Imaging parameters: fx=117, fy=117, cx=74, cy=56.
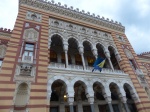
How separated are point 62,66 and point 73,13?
348 inches

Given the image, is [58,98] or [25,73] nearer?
[25,73]

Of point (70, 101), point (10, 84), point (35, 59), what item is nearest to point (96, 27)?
point (35, 59)

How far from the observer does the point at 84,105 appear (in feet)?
44.9


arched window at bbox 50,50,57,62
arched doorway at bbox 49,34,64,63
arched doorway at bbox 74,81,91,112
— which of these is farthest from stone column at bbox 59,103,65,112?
arched window at bbox 50,50,57,62

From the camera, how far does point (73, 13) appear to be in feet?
55.2

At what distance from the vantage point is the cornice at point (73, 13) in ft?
49.1

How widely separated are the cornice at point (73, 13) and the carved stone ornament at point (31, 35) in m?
4.20

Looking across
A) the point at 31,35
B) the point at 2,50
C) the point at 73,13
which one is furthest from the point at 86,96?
the point at 73,13

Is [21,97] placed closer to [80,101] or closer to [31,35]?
[31,35]

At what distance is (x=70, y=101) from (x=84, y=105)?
451 centimetres

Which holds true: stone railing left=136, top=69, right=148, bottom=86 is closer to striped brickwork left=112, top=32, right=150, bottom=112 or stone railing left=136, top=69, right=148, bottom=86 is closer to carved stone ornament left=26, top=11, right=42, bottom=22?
striped brickwork left=112, top=32, right=150, bottom=112

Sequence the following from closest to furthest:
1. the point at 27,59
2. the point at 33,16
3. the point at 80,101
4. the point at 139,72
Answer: the point at 27,59 → the point at 80,101 → the point at 33,16 → the point at 139,72

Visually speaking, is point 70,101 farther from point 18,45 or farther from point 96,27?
point 96,27

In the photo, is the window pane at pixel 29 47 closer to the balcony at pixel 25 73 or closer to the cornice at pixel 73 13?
the balcony at pixel 25 73
